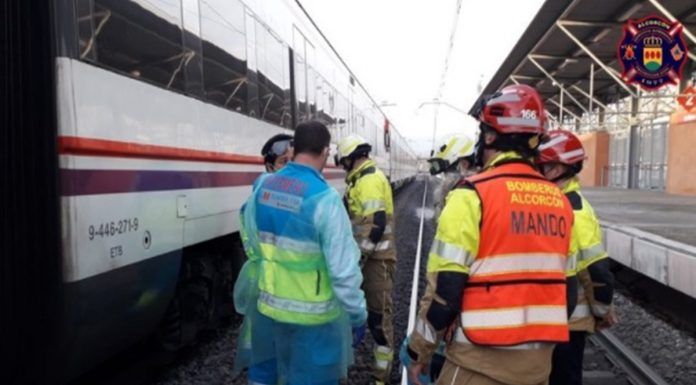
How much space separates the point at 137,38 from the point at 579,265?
3029 millimetres

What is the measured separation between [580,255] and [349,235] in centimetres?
121

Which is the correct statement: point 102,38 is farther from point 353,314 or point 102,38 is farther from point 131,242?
point 353,314

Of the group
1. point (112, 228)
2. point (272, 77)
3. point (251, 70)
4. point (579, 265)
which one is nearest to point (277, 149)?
point (112, 228)

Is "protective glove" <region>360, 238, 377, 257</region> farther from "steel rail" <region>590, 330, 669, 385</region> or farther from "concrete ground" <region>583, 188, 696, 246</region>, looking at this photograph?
"concrete ground" <region>583, 188, 696, 246</region>

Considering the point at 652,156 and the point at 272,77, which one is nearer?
the point at 272,77

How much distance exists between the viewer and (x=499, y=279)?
2518 mm

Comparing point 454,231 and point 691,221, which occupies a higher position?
point 454,231

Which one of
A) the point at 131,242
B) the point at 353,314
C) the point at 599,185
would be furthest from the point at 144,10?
the point at 599,185

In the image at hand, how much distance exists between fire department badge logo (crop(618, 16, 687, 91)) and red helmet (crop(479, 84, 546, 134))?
1253cm

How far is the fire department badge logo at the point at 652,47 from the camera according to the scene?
45.9ft

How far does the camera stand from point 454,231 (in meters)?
2.50

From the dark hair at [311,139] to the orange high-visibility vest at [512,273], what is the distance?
1112 mm

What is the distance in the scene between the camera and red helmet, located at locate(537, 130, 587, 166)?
3873mm

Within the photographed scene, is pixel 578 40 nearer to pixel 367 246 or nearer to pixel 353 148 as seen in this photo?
pixel 353 148
